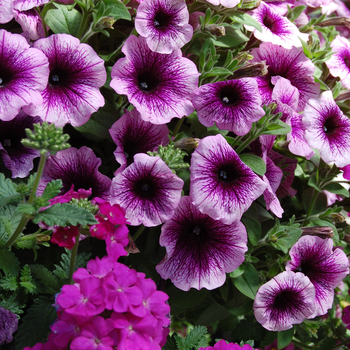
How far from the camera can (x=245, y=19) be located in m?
0.81

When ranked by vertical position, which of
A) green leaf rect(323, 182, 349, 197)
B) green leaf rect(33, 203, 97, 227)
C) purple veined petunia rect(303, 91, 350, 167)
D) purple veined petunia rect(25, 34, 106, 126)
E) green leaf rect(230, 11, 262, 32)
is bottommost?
green leaf rect(323, 182, 349, 197)

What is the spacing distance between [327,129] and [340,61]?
18 cm

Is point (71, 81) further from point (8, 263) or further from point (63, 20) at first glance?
point (8, 263)

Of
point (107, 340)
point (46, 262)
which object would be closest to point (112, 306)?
point (107, 340)

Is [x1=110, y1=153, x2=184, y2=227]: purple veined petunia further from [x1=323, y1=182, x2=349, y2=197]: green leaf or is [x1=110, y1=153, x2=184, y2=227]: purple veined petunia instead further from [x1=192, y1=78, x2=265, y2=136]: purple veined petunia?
[x1=323, y1=182, x2=349, y2=197]: green leaf

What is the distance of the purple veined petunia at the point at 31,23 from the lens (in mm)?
722

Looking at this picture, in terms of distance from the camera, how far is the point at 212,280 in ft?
2.39

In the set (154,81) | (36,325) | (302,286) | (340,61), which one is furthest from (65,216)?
(340,61)

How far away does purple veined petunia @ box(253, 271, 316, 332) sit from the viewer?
76 cm

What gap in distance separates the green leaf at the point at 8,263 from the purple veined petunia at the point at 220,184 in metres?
0.30

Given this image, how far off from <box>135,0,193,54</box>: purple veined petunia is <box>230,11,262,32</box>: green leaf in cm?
11

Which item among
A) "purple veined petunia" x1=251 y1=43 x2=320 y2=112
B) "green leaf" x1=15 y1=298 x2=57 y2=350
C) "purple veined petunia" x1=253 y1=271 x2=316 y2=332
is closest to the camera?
"green leaf" x1=15 y1=298 x2=57 y2=350

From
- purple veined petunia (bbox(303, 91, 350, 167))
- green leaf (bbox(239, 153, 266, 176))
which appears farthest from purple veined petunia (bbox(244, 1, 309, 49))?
green leaf (bbox(239, 153, 266, 176))

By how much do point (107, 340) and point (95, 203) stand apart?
21 centimetres
